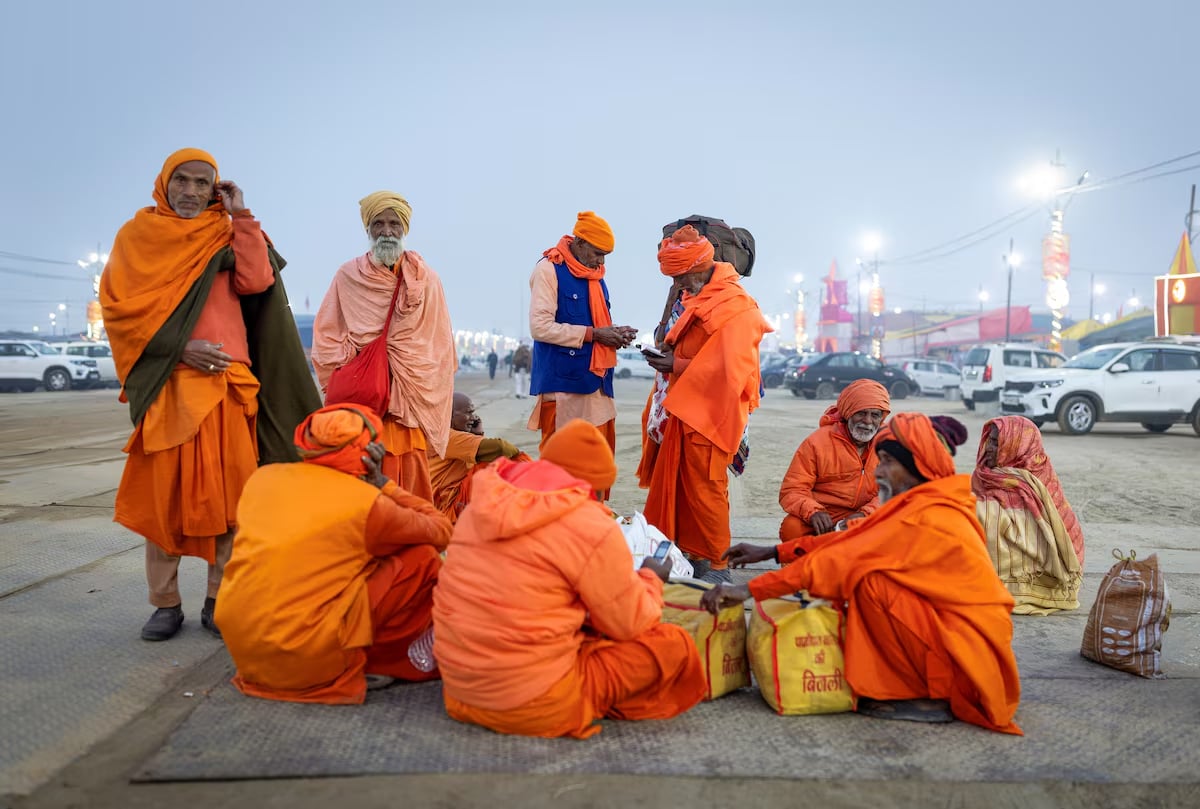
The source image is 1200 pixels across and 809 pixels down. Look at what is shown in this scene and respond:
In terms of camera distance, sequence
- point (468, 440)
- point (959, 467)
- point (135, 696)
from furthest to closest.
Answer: point (959, 467) < point (468, 440) < point (135, 696)

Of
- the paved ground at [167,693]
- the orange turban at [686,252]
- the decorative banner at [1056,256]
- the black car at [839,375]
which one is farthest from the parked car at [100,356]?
the decorative banner at [1056,256]

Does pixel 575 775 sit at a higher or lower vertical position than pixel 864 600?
lower

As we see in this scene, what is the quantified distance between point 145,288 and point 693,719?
9.08 feet

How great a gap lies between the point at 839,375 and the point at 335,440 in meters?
26.6

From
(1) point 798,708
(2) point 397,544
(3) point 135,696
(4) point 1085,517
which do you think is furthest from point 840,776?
(4) point 1085,517

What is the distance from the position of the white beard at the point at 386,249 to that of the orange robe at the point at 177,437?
2.47 ft

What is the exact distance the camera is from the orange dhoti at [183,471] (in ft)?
11.9

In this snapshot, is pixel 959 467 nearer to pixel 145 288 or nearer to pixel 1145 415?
pixel 1145 415

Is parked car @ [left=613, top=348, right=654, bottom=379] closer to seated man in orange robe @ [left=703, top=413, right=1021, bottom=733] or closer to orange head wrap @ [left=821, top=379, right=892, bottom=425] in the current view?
orange head wrap @ [left=821, top=379, right=892, bottom=425]

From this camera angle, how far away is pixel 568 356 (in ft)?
16.7

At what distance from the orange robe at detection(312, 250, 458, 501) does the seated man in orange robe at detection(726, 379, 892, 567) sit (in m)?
1.82

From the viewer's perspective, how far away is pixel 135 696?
10.2 feet

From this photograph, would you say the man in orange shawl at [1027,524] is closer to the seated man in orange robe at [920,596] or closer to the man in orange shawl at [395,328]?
the seated man in orange robe at [920,596]

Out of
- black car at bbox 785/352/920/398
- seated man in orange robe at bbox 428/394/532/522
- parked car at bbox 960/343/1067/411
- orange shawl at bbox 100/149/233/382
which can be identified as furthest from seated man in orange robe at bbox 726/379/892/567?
black car at bbox 785/352/920/398
